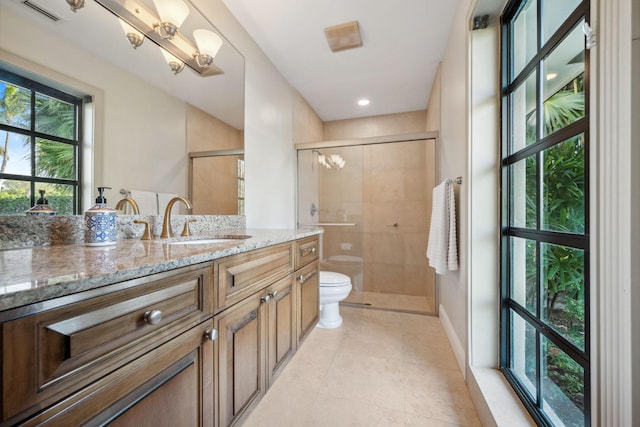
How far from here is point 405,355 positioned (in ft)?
5.65

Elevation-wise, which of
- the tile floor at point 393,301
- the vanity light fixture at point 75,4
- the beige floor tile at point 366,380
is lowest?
the tile floor at point 393,301

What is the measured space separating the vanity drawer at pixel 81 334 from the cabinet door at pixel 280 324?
1.80 ft

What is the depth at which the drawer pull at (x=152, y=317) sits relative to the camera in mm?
591

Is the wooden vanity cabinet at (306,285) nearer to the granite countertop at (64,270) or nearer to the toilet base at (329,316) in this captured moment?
the toilet base at (329,316)

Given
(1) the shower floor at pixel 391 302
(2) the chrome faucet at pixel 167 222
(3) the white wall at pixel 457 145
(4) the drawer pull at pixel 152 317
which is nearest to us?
(4) the drawer pull at pixel 152 317

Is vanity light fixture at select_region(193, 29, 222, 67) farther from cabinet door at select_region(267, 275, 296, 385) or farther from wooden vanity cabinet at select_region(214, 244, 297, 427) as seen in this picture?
Answer: cabinet door at select_region(267, 275, 296, 385)

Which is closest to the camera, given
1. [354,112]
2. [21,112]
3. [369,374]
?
[21,112]

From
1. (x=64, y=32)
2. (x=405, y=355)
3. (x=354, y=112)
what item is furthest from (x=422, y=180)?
(x=64, y=32)

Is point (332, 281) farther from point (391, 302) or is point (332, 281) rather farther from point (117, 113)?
point (117, 113)

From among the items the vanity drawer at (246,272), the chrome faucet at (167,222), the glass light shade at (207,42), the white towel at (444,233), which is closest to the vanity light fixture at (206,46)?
the glass light shade at (207,42)

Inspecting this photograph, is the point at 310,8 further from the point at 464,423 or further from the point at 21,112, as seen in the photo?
the point at 464,423

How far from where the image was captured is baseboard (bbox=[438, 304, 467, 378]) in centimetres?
150

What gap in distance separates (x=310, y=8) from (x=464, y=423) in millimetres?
2518

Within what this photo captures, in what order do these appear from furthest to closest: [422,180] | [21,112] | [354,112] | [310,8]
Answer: [354,112] < [422,180] < [310,8] < [21,112]
